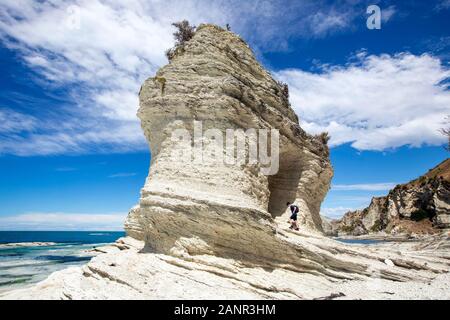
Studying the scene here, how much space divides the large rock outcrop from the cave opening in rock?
0.05 m

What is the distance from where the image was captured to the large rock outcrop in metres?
10.5

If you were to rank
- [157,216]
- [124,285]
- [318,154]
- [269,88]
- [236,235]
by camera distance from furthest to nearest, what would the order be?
1. [318,154]
2. [269,88]
3. [157,216]
4. [236,235]
5. [124,285]

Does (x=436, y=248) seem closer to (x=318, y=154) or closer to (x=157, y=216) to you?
(x=318, y=154)

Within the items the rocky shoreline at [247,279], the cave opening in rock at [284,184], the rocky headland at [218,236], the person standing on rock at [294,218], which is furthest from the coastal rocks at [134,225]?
the person standing on rock at [294,218]

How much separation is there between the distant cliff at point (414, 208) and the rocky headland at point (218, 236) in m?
62.1

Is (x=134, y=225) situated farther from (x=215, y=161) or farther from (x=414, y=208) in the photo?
(x=414, y=208)

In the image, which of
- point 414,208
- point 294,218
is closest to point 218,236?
point 294,218

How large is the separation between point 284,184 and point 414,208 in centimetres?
8523

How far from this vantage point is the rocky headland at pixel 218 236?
9258 mm

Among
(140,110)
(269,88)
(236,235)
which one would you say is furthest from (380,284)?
(140,110)

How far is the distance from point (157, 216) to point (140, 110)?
5.30m

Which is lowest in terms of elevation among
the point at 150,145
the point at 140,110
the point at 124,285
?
the point at 124,285

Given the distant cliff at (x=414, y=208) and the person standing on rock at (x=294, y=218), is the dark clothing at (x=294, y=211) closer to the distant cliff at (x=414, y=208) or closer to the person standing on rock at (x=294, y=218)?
the person standing on rock at (x=294, y=218)

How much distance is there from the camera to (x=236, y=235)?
413 inches
